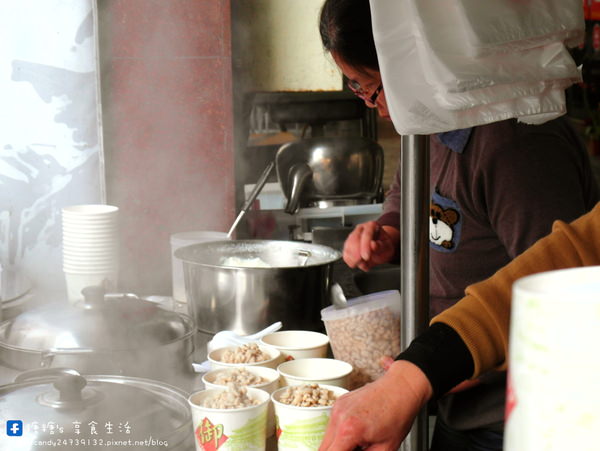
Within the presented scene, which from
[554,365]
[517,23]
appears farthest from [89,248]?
[554,365]

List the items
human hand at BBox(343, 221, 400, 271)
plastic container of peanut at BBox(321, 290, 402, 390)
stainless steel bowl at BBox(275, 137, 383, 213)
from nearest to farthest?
plastic container of peanut at BBox(321, 290, 402, 390)
human hand at BBox(343, 221, 400, 271)
stainless steel bowl at BBox(275, 137, 383, 213)

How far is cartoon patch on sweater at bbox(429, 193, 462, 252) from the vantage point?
1.64 m

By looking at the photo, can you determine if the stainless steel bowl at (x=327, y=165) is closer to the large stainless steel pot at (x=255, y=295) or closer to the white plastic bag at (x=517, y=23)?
the large stainless steel pot at (x=255, y=295)

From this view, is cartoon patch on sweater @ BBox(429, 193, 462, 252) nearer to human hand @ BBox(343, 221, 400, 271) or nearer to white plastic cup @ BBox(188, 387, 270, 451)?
human hand @ BBox(343, 221, 400, 271)

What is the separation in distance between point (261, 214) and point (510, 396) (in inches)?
108

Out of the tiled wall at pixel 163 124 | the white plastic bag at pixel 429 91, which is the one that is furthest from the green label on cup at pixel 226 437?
the tiled wall at pixel 163 124

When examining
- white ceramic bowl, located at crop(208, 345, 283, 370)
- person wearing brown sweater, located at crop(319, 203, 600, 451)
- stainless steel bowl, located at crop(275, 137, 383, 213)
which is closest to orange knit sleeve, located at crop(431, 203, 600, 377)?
person wearing brown sweater, located at crop(319, 203, 600, 451)

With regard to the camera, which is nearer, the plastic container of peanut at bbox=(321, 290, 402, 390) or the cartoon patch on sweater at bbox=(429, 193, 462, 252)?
the plastic container of peanut at bbox=(321, 290, 402, 390)

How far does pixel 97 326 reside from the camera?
1.49 meters

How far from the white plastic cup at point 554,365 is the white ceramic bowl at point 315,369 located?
0.84 metres

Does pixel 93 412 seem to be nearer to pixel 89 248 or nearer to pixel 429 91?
pixel 429 91

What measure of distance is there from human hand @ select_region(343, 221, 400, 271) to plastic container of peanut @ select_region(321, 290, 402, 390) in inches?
15.4

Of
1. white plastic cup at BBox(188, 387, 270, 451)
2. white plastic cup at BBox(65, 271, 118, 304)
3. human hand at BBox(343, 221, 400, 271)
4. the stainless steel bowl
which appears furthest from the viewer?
the stainless steel bowl

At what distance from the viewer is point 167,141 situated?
278cm
